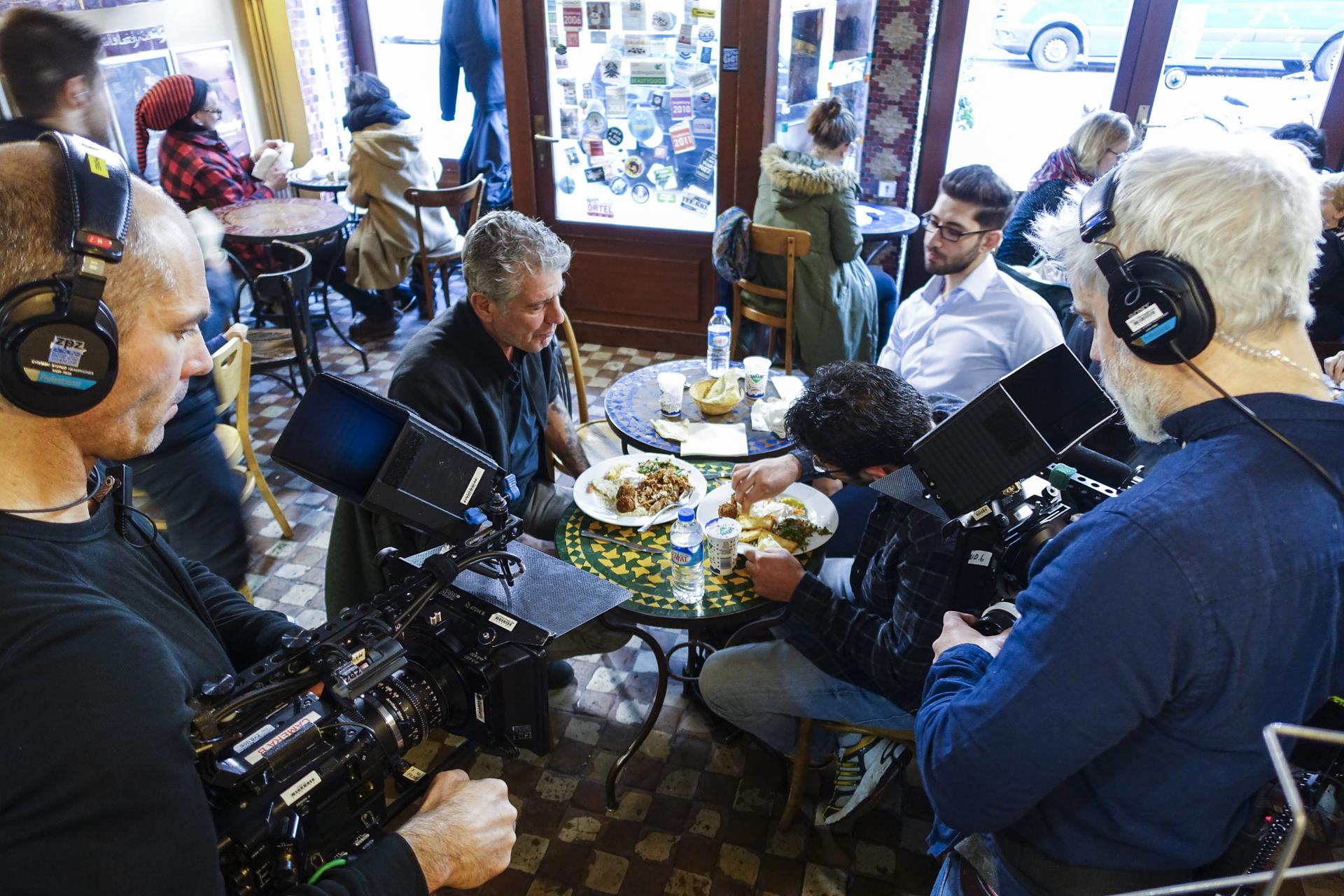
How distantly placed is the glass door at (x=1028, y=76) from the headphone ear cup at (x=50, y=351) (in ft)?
14.1

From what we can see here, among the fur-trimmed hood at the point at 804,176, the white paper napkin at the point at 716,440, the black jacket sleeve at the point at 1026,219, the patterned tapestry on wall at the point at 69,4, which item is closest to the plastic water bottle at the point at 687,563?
the white paper napkin at the point at 716,440

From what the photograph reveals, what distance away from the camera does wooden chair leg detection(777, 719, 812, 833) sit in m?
1.88

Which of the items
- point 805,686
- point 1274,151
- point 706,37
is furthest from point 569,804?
point 706,37

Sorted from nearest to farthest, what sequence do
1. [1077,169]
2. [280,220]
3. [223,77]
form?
[1077,169] < [280,220] < [223,77]

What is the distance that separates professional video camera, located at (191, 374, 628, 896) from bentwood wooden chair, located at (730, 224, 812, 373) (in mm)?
2290

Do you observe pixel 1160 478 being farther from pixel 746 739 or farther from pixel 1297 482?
pixel 746 739

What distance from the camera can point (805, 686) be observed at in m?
1.83

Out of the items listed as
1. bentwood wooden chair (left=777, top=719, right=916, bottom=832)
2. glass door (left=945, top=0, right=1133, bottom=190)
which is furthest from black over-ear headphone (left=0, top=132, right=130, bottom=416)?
glass door (left=945, top=0, right=1133, bottom=190)

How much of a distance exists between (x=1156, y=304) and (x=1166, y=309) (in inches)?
0.4

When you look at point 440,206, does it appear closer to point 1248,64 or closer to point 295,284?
point 295,284

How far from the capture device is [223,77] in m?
5.14

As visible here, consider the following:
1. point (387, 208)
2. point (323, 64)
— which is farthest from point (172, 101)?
point (323, 64)

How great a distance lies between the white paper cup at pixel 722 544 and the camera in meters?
1.83

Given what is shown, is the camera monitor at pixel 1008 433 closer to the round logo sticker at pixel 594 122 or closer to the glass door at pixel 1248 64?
the round logo sticker at pixel 594 122
